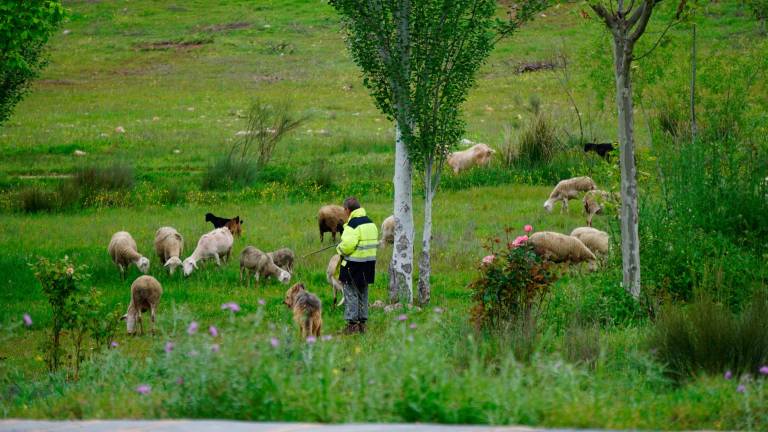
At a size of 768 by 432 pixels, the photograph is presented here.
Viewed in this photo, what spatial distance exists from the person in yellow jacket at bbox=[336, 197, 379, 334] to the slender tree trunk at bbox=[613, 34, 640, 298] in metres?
3.60

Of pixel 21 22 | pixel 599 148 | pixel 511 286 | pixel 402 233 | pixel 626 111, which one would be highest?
pixel 21 22

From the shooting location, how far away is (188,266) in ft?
64.7

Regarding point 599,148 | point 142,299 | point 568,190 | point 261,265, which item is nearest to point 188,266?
point 261,265

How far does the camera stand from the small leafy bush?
13.2 meters

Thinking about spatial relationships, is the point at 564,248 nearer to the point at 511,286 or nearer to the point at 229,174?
the point at 511,286

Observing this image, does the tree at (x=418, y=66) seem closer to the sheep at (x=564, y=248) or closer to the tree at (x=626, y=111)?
the sheep at (x=564, y=248)

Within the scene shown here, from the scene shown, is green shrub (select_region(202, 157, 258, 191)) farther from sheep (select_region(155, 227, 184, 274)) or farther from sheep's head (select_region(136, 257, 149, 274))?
sheep's head (select_region(136, 257, 149, 274))

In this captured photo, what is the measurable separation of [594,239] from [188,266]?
785 cm

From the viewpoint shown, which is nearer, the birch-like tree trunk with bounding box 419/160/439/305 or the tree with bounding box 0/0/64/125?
the birch-like tree trunk with bounding box 419/160/439/305

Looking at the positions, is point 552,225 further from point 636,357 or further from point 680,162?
point 636,357

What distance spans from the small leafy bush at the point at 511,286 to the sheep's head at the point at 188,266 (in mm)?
7679

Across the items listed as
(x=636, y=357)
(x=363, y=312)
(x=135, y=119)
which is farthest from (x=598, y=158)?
(x=135, y=119)

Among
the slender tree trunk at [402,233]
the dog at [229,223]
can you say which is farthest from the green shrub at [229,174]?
the slender tree trunk at [402,233]

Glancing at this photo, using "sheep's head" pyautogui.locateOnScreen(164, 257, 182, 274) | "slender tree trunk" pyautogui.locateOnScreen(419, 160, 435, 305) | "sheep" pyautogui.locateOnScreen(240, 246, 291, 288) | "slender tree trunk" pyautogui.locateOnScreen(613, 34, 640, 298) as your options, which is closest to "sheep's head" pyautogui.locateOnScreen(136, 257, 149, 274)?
"sheep's head" pyautogui.locateOnScreen(164, 257, 182, 274)
